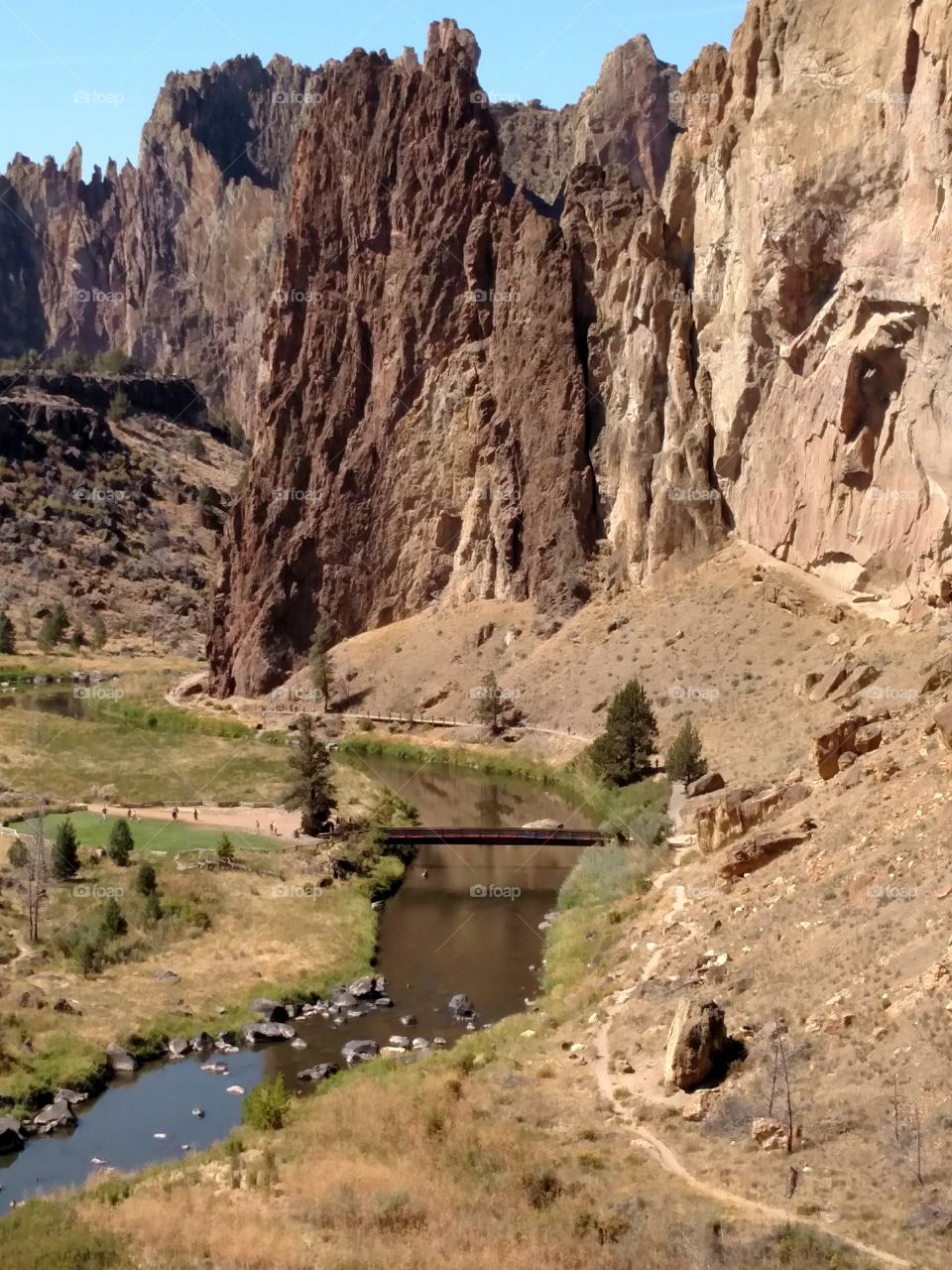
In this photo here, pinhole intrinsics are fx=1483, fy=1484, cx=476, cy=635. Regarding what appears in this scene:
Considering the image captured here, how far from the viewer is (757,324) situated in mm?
70000

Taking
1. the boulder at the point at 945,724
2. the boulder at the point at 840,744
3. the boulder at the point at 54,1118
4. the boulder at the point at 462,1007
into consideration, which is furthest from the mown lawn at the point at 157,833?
the boulder at the point at 945,724

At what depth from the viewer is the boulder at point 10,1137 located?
88.0ft

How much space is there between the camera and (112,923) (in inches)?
1475

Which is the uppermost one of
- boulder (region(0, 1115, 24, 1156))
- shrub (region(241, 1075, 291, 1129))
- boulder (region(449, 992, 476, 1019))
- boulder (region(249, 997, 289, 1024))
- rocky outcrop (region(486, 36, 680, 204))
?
rocky outcrop (region(486, 36, 680, 204))

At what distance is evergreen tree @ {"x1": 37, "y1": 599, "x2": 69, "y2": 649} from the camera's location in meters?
104

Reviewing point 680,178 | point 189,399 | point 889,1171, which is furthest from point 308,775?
point 189,399

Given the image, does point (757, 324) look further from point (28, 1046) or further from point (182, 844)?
point (28, 1046)

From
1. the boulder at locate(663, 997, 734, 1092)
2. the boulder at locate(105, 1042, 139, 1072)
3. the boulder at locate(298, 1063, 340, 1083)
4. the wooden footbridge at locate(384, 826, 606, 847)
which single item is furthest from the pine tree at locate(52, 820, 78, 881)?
the boulder at locate(663, 997, 734, 1092)

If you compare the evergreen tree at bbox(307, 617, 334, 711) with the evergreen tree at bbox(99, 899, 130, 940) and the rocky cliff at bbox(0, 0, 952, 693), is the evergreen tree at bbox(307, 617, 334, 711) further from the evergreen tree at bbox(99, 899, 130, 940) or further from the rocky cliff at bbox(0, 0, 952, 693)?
the evergreen tree at bbox(99, 899, 130, 940)

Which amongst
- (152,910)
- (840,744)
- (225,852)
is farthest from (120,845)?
(840,744)

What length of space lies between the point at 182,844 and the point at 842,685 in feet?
76.3

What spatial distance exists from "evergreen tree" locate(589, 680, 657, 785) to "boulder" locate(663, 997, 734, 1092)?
3138 centimetres

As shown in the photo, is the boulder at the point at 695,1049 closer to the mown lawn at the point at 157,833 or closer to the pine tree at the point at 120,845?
the pine tree at the point at 120,845

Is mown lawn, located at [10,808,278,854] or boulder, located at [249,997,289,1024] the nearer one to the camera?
boulder, located at [249,997,289,1024]
